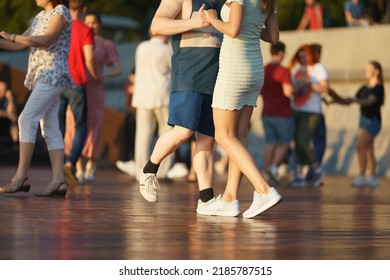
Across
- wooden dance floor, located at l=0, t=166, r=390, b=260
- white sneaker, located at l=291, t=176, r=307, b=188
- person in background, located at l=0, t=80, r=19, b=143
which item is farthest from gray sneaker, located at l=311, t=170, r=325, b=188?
person in background, located at l=0, t=80, r=19, b=143

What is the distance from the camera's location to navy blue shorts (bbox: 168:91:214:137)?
12.1 m

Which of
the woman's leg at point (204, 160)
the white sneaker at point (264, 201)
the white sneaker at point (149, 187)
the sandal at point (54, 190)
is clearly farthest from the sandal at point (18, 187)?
the white sneaker at point (264, 201)

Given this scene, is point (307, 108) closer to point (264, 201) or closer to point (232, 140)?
point (232, 140)

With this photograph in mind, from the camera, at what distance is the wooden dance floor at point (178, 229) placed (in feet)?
29.1

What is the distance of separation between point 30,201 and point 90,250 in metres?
4.68

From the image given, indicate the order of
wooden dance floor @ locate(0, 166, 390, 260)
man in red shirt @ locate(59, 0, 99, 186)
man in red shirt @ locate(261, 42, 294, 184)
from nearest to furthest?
wooden dance floor @ locate(0, 166, 390, 260) < man in red shirt @ locate(59, 0, 99, 186) < man in red shirt @ locate(261, 42, 294, 184)

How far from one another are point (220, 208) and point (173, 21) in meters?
1.52

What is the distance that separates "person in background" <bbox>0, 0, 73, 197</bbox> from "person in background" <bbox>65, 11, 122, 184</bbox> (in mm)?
3566

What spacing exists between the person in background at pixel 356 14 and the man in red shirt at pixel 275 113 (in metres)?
A: 7.90

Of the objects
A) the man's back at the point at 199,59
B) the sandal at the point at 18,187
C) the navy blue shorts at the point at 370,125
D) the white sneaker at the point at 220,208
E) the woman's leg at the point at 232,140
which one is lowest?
the navy blue shorts at the point at 370,125

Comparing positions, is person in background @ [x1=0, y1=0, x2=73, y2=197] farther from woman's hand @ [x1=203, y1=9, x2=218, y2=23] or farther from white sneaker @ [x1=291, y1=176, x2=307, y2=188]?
white sneaker @ [x1=291, y1=176, x2=307, y2=188]

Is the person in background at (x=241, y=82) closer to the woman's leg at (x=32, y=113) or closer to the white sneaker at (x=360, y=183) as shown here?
the woman's leg at (x=32, y=113)
